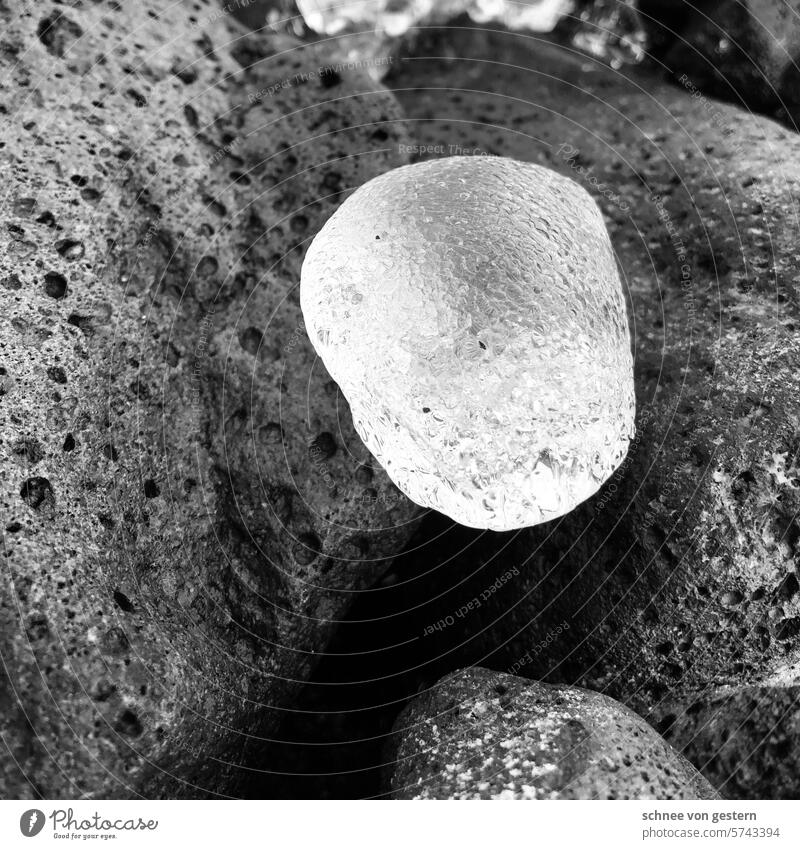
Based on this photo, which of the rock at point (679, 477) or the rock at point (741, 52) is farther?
the rock at point (741, 52)

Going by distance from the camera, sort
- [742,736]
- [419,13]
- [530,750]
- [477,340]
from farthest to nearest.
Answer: [419,13] < [742,736] < [530,750] < [477,340]

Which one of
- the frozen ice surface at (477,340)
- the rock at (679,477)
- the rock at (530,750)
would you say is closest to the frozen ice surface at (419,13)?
the rock at (679,477)

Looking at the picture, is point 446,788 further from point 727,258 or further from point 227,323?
point 727,258
